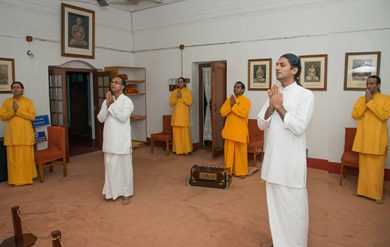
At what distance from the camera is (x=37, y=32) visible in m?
6.04

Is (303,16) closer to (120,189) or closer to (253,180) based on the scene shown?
(253,180)

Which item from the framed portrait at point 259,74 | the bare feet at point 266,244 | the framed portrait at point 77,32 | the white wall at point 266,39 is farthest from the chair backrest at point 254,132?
the framed portrait at point 77,32

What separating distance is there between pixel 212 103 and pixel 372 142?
299 cm

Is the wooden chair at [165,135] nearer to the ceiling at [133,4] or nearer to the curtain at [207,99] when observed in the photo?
the curtain at [207,99]

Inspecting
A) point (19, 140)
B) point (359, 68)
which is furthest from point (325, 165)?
point (19, 140)

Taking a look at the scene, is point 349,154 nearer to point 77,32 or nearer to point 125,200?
point 125,200

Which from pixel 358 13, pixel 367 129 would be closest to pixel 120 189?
pixel 367 129

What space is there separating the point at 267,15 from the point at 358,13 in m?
1.58

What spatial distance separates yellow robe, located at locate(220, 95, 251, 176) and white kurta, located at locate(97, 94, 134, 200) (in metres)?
1.82

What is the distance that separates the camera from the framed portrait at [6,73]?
217 inches

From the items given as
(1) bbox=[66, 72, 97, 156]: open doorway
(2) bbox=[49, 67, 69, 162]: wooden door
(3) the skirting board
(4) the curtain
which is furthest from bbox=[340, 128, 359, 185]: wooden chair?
(1) bbox=[66, 72, 97, 156]: open doorway

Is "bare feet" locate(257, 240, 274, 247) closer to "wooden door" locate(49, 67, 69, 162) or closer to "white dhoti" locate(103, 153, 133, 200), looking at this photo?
"white dhoti" locate(103, 153, 133, 200)

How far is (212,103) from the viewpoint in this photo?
627 cm

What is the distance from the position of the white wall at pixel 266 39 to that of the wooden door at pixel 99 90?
119 cm
